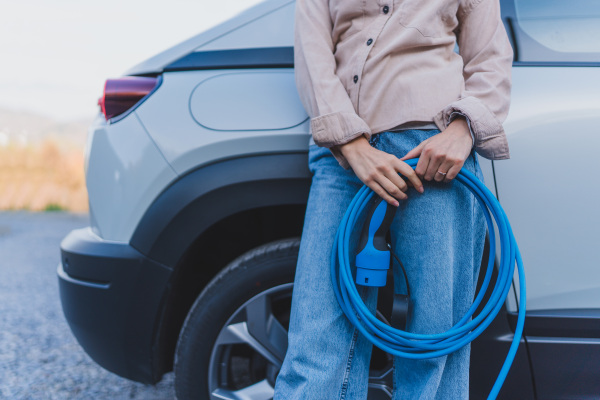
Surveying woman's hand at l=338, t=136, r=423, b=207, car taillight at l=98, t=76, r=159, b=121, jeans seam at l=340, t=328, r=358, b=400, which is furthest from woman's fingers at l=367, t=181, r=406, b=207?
car taillight at l=98, t=76, r=159, b=121

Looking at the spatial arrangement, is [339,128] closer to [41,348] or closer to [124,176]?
[124,176]

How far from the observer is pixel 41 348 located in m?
2.46

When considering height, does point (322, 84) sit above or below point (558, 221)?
above

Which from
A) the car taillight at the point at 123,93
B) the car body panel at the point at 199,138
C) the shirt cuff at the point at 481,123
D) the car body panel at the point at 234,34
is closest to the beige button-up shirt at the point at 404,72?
the shirt cuff at the point at 481,123

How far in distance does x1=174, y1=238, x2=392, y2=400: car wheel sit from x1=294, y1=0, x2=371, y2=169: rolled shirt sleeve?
458mm

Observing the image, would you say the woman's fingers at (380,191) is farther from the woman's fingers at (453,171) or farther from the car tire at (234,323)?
the car tire at (234,323)

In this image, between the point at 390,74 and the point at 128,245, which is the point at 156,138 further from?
the point at 390,74

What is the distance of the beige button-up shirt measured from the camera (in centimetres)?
108

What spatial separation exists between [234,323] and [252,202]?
0.38m

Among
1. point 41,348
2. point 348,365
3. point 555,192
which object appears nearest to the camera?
point 348,365

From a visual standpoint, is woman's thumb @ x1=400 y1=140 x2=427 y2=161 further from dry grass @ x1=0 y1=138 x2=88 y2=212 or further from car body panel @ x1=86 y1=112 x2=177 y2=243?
dry grass @ x1=0 y1=138 x2=88 y2=212

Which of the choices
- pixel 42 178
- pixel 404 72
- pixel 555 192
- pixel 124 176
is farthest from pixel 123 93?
pixel 42 178

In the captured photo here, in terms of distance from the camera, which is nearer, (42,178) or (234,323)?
(234,323)

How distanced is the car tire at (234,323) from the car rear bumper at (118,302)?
0.12 metres
